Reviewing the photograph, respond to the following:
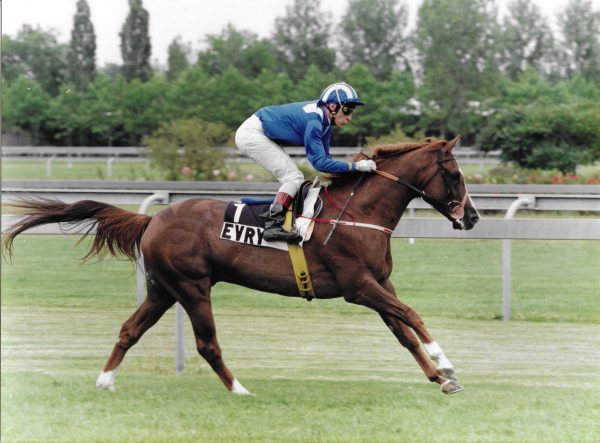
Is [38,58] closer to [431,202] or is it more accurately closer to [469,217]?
[431,202]

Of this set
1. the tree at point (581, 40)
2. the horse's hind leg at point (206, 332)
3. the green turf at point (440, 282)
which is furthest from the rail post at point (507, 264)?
the tree at point (581, 40)

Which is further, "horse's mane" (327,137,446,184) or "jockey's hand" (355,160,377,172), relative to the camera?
"horse's mane" (327,137,446,184)

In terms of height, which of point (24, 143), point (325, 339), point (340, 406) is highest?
point (340, 406)

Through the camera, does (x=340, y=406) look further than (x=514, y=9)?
No

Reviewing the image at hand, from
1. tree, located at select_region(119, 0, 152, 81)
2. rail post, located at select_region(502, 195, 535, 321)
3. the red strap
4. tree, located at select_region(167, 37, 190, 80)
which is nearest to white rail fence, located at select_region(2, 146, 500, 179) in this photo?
tree, located at select_region(119, 0, 152, 81)

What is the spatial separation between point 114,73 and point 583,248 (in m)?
31.2

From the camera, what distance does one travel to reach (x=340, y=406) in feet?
18.2

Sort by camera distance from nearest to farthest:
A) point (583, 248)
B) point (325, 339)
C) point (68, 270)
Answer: point (325, 339) → point (68, 270) → point (583, 248)

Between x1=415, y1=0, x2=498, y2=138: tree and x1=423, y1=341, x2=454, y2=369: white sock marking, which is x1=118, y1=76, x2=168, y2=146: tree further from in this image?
x1=423, y1=341, x2=454, y2=369: white sock marking

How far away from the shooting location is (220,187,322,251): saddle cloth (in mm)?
5812

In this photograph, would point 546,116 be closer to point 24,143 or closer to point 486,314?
point 486,314

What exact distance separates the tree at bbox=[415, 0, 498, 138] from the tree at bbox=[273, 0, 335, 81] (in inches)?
124

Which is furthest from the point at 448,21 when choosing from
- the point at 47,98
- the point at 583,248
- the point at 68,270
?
the point at 68,270

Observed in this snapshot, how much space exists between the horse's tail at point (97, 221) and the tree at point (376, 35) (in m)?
27.3
